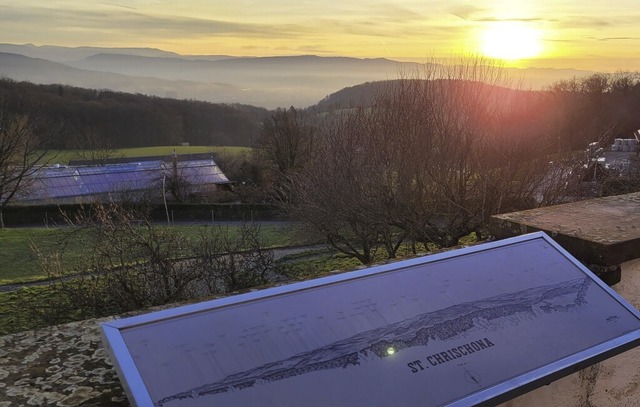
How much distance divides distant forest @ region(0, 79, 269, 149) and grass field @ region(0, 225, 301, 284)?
32.8 meters

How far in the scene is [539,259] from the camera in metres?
2.35

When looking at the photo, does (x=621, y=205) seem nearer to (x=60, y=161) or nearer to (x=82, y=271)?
(x=82, y=271)

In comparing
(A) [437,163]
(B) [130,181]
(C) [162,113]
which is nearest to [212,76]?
(C) [162,113]

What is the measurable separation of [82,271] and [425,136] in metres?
7.39

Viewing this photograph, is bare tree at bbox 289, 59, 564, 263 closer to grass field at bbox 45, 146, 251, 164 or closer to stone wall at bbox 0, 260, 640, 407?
Result: stone wall at bbox 0, 260, 640, 407

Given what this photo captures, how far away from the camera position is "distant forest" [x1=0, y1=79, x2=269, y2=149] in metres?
64.5

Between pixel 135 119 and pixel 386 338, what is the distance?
79.8 m

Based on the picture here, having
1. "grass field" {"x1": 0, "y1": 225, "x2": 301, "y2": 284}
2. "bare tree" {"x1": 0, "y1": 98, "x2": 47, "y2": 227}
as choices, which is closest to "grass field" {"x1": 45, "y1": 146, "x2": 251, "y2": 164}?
"bare tree" {"x1": 0, "y1": 98, "x2": 47, "y2": 227}

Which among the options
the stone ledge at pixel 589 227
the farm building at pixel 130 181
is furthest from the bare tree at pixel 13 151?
the stone ledge at pixel 589 227

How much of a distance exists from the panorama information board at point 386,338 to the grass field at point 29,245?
1517 centimetres

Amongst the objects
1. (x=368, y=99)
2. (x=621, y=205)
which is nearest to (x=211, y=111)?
(x=368, y=99)

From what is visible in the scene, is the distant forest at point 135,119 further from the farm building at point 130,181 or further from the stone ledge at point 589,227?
the stone ledge at point 589,227

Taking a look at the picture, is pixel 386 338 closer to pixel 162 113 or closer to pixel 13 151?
pixel 13 151

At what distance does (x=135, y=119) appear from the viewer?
75938mm
